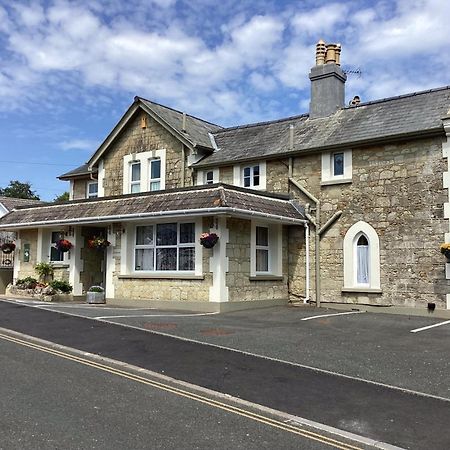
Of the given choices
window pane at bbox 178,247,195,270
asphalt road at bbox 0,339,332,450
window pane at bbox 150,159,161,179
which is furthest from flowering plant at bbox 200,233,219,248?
asphalt road at bbox 0,339,332,450

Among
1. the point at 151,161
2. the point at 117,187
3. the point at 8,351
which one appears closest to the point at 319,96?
the point at 151,161

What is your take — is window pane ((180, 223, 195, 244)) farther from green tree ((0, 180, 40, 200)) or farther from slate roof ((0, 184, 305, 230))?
green tree ((0, 180, 40, 200))

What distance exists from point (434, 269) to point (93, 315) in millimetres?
9686

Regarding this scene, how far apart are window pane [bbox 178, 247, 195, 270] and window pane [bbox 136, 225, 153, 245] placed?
4.88 ft

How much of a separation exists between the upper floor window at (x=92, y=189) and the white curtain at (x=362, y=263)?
13.8m

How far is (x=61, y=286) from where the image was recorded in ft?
64.0

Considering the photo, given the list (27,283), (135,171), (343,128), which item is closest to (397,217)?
(343,128)

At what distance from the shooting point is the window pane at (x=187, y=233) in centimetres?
1669

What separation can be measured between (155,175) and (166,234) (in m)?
4.71

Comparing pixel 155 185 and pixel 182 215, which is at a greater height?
pixel 155 185

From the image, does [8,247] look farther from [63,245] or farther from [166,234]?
[166,234]

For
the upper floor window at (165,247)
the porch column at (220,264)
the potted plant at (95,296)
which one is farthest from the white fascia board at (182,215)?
the potted plant at (95,296)

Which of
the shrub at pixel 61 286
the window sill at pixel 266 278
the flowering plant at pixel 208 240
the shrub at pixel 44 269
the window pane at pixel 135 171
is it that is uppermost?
the window pane at pixel 135 171

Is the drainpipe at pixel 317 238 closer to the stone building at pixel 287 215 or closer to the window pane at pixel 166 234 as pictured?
the stone building at pixel 287 215
